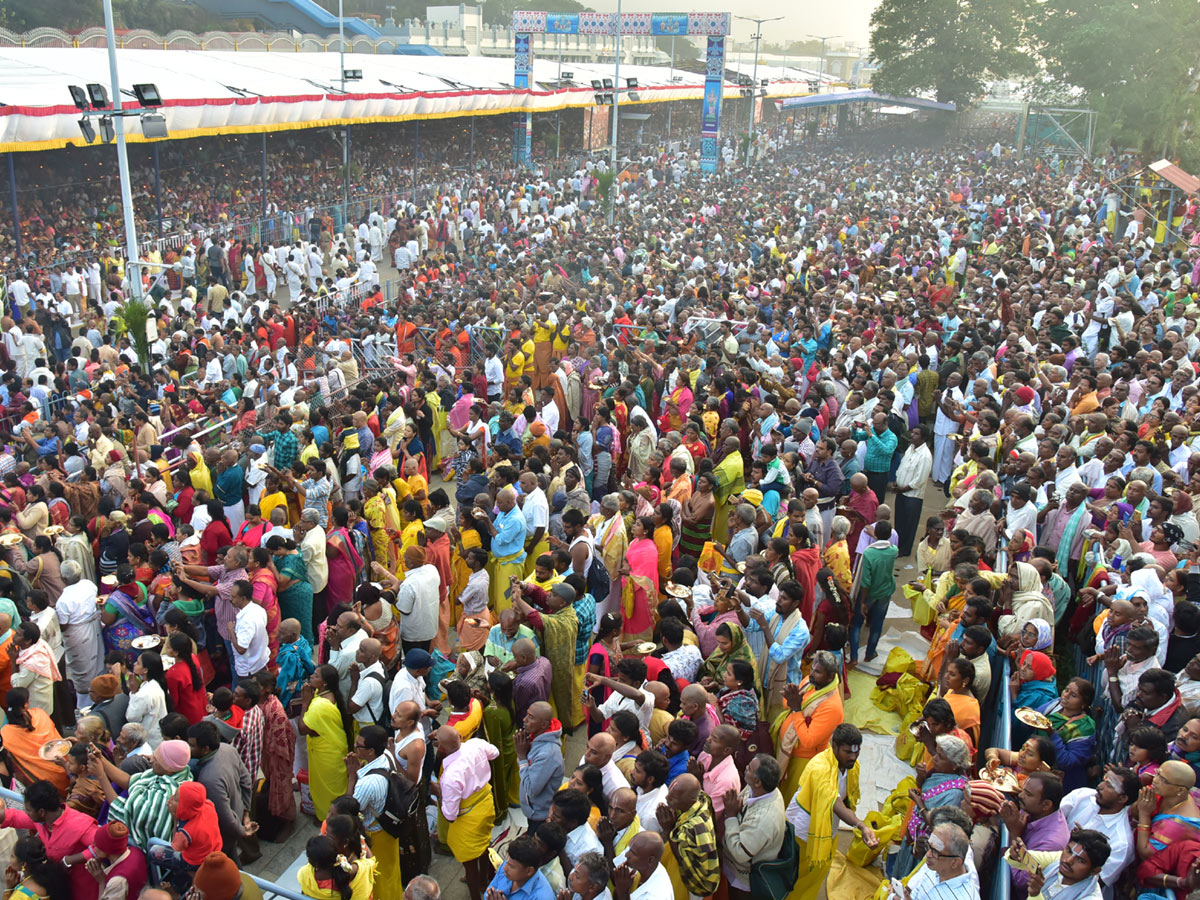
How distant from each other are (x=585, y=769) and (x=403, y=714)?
0.92 metres

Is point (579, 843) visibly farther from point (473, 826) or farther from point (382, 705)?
point (382, 705)

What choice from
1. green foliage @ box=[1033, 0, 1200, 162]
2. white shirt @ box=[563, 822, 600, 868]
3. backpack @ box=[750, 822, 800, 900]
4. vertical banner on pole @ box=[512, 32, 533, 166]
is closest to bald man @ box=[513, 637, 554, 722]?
white shirt @ box=[563, 822, 600, 868]

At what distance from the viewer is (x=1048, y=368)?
1020 cm

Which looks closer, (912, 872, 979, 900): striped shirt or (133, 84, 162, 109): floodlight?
(912, 872, 979, 900): striped shirt

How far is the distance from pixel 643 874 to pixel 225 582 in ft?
11.6

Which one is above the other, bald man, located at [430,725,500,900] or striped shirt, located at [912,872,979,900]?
striped shirt, located at [912,872,979,900]

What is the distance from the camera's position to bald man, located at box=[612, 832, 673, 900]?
378cm

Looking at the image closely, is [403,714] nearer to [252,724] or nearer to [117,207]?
[252,724]

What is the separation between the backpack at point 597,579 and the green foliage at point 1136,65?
1310 inches

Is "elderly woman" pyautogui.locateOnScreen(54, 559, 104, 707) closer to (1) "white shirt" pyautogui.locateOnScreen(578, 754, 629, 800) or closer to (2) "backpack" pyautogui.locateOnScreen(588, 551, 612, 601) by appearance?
(2) "backpack" pyautogui.locateOnScreen(588, 551, 612, 601)

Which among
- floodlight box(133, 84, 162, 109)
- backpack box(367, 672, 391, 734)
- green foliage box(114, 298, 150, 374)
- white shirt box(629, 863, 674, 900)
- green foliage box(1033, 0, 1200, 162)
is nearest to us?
white shirt box(629, 863, 674, 900)

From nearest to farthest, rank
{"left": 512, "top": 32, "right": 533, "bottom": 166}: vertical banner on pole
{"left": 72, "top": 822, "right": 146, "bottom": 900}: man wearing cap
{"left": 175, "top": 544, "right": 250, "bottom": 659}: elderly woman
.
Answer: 1. {"left": 72, "top": 822, "right": 146, "bottom": 900}: man wearing cap
2. {"left": 175, "top": 544, "right": 250, "bottom": 659}: elderly woman
3. {"left": 512, "top": 32, "right": 533, "bottom": 166}: vertical banner on pole

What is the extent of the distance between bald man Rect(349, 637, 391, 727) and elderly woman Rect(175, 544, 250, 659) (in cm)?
124

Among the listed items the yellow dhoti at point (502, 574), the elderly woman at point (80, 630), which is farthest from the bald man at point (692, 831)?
the elderly woman at point (80, 630)
